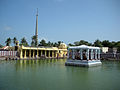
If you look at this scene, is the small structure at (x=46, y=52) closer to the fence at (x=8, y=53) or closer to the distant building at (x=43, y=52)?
the distant building at (x=43, y=52)

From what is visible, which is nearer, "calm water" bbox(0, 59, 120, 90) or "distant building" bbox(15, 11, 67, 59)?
"calm water" bbox(0, 59, 120, 90)

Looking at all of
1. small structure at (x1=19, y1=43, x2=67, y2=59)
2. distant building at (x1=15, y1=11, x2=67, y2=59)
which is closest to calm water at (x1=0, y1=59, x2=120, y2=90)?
distant building at (x1=15, y1=11, x2=67, y2=59)

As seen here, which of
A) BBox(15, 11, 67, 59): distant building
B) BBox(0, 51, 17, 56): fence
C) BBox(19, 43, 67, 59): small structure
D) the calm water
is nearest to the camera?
the calm water

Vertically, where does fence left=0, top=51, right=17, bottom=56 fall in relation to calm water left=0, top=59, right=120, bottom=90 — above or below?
above

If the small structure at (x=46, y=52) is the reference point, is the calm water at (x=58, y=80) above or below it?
below

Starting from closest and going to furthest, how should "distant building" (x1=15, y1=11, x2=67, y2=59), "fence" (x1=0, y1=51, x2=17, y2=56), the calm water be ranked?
the calm water → "fence" (x1=0, y1=51, x2=17, y2=56) → "distant building" (x1=15, y1=11, x2=67, y2=59)

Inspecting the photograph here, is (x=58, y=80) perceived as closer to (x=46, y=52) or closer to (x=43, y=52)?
(x=43, y=52)

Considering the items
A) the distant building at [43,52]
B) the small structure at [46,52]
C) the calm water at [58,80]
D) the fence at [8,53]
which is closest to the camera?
the calm water at [58,80]

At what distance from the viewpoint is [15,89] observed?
8414 millimetres

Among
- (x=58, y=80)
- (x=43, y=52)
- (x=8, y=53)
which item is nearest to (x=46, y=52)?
(x=43, y=52)

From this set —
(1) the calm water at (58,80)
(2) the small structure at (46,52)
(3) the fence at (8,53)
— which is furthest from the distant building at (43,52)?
(1) the calm water at (58,80)

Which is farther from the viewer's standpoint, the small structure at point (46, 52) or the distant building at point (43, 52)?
the small structure at point (46, 52)

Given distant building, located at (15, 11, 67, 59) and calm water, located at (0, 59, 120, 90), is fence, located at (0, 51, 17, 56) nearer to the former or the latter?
distant building, located at (15, 11, 67, 59)

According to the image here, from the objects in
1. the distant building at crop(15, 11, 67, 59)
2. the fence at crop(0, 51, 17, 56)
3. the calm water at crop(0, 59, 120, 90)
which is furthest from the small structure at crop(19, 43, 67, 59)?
the calm water at crop(0, 59, 120, 90)
